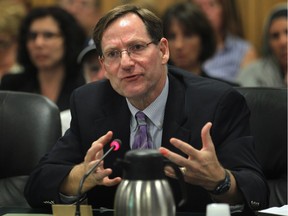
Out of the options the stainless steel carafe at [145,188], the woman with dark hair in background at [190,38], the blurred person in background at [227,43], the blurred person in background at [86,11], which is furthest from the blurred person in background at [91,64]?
the stainless steel carafe at [145,188]

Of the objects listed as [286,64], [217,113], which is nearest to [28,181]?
[217,113]

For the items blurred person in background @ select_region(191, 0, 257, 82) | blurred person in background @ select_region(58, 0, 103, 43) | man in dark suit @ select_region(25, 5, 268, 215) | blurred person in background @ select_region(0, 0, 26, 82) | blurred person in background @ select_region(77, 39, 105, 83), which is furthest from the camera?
blurred person in background @ select_region(58, 0, 103, 43)

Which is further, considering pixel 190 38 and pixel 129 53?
pixel 190 38

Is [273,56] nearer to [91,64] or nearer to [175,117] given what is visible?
[91,64]

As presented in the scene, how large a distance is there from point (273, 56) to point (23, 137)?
94.7 inches

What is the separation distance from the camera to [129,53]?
2.68 meters

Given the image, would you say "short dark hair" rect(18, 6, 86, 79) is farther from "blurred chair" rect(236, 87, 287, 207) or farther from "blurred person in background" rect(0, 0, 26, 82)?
"blurred chair" rect(236, 87, 287, 207)

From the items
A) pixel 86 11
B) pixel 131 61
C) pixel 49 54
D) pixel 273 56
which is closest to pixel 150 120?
pixel 131 61

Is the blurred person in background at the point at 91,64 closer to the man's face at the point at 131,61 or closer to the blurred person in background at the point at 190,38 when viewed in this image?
the blurred person in background at the point at 190,38

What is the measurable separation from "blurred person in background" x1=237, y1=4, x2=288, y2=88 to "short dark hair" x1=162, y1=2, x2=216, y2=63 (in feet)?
1.14

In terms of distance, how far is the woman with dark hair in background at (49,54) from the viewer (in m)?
4.81

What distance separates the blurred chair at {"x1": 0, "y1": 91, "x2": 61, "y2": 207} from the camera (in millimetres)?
3090

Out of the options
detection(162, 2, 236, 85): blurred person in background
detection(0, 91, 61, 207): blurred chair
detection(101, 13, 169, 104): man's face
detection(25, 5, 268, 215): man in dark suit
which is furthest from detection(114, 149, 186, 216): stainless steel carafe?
detection(162, 2, 236, 85): blurred person in background

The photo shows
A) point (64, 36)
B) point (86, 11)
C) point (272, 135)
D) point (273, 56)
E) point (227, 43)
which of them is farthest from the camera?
point (86, 11)
